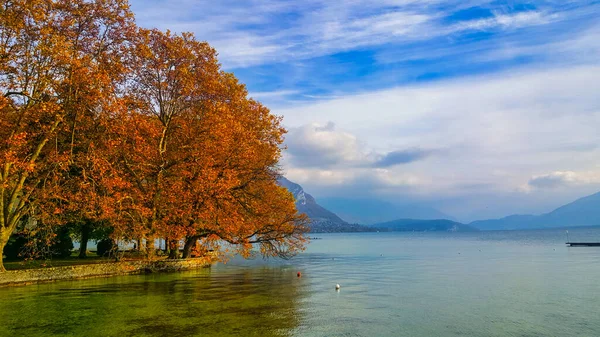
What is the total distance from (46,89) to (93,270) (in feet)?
48.4

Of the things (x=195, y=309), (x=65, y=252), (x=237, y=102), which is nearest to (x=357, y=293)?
(x=195, y=309)

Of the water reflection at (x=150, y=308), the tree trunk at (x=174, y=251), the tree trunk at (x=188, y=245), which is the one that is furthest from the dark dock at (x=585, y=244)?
the tree trunk at (x=174, y=251)

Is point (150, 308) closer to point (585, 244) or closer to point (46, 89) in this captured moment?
point (46, 89)

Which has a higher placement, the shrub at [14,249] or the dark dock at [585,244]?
the shrub at [14,249]

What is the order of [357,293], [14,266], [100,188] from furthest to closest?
[14,266], [100,188], [357,293]

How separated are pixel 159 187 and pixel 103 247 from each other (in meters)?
17.0

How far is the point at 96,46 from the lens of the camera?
3597 cm

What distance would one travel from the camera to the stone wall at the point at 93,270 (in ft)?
104

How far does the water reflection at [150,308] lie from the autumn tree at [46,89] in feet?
20.5

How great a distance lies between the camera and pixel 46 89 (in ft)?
105

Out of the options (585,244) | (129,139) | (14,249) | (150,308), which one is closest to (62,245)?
(14,249)

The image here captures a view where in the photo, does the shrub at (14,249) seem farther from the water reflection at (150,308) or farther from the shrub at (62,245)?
the water reflection at (150,308)

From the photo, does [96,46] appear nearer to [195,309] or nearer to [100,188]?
[100,188]

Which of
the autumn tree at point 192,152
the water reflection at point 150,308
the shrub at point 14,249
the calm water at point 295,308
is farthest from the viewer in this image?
the shrub at point 14,249
